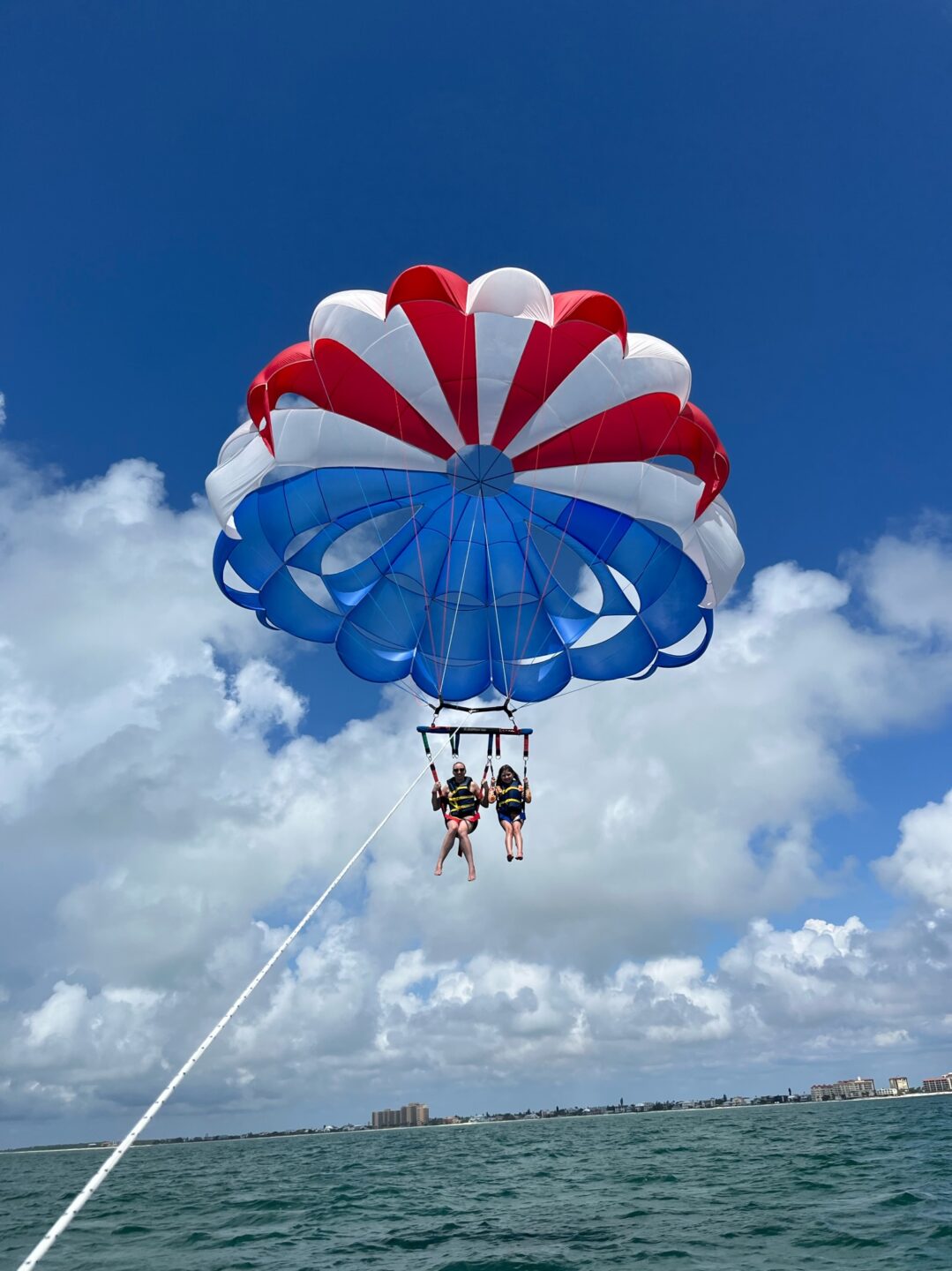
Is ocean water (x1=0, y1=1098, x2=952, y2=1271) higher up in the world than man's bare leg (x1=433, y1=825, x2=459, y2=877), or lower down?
lower down

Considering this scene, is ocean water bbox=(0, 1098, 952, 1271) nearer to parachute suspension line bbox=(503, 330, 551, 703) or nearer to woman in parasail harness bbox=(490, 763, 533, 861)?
woman in parasail harness bbox=(490, 763, 533, 861)

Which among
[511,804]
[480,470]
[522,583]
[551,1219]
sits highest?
[480,470]

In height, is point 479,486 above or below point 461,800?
above

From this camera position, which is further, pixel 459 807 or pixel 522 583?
pixel 522 583

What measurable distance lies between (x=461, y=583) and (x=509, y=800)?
3.78 m

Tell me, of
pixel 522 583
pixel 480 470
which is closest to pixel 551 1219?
pixel 522 583

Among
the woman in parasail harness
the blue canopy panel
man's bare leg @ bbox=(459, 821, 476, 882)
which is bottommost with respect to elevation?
man's bare leg @ bbox=(459, 821, 476, 882)

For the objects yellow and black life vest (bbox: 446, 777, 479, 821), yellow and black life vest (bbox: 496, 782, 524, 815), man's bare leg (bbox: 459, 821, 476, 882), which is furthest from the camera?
yellow and black life vest (bbox: 496, 782, 524, 815)

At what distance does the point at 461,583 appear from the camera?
44.1 feet

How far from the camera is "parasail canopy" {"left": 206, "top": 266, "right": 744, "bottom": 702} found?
10547 millimetres

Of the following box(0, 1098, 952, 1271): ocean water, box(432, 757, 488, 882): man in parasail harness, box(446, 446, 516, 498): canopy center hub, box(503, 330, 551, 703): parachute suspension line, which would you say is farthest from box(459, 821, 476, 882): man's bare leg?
box(446, 446, 516, 498): canopy center hub

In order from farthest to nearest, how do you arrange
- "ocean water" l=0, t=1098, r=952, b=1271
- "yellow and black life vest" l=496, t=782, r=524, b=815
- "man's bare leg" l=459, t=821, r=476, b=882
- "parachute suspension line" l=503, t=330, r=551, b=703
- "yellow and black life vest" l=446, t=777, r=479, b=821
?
"parachute suspension line" l=503, t=330, r=551, b=703 → "yellow and black life vest" l=496, t=782, r=524, b=815 → "yellow and black life vest" l=446, t=777, r=479, b=821 → "man's bare leg" l=459, t=821, r=476, b=882 → "ocean water" l=0, t=1098, r=952, b=1271

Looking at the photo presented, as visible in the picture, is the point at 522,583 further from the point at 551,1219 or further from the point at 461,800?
the point at 551,1219

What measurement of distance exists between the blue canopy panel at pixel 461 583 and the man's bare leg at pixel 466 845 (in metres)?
2.39
